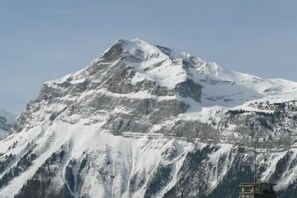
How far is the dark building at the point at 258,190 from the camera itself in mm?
92875

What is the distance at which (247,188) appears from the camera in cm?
9369

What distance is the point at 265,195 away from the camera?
308 feet

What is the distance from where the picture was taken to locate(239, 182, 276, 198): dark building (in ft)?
305

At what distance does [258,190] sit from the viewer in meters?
93.1

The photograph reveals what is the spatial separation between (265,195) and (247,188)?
1.99 m
